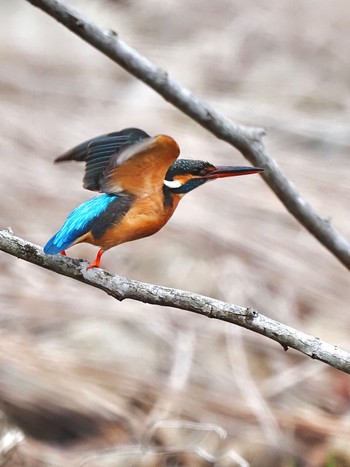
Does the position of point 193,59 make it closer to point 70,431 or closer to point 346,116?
point 346,116

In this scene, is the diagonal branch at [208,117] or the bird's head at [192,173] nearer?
the bird's head at [192,173]

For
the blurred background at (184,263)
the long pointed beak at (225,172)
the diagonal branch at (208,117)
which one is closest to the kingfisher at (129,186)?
the long pointed beak at (225,172)

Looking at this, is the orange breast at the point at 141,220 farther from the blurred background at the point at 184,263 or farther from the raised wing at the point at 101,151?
the blurred background at the point at 184,263

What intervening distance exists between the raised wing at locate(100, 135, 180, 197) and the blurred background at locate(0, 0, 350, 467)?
4.79 ft

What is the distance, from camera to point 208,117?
6.07 feet

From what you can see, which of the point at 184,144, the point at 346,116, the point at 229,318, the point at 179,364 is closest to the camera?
the point at 229,318

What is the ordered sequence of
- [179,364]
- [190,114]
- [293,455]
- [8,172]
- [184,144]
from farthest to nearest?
[184,144] → [8,172] → [179,364] → [293,455] → [190,114]

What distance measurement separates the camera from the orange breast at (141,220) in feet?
4.06

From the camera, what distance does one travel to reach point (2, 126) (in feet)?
15.1

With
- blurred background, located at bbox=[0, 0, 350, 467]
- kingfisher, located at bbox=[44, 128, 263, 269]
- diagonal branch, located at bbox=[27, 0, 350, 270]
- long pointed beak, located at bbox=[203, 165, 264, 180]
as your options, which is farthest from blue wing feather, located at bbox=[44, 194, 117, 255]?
blurred background, located at bbox=[0, 0, 350, 467]

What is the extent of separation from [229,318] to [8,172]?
3.01m

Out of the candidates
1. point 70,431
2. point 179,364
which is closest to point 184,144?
point 179,364

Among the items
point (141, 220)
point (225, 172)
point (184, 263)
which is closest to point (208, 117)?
point (225, 172)

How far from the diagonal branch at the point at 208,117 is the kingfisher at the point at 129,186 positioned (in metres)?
0.48
